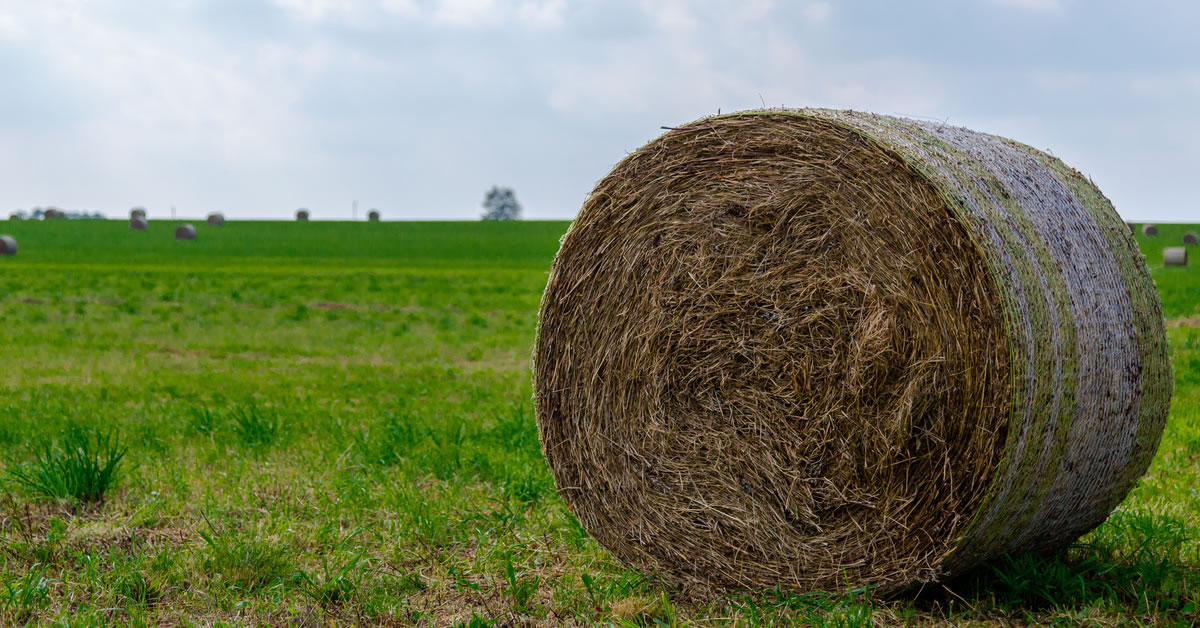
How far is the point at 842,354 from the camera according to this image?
446 cm

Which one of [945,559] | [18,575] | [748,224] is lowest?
[18,575]

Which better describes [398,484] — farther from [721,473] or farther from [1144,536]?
[1144,536]

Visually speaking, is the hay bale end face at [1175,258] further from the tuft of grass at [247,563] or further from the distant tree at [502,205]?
the distant tree at [502,205]

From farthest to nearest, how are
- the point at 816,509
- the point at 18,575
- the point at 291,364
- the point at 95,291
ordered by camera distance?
the point at 95,291 → the point at 291,364 → the point at 18,575 → the point at 816,509

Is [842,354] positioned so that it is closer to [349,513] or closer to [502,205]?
[349,513]

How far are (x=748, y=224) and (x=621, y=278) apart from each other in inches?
28.5

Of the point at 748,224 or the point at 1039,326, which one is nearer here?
the point at 1039,326

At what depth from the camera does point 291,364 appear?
41.5 feet

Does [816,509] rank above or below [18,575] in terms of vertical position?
above

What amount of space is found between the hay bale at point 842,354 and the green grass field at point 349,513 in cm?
31

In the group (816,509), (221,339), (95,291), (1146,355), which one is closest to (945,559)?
(816,509)

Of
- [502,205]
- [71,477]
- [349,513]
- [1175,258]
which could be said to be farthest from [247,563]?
[502,205]

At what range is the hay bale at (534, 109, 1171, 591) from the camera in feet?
13.7

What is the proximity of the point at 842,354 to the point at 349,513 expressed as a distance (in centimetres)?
304
